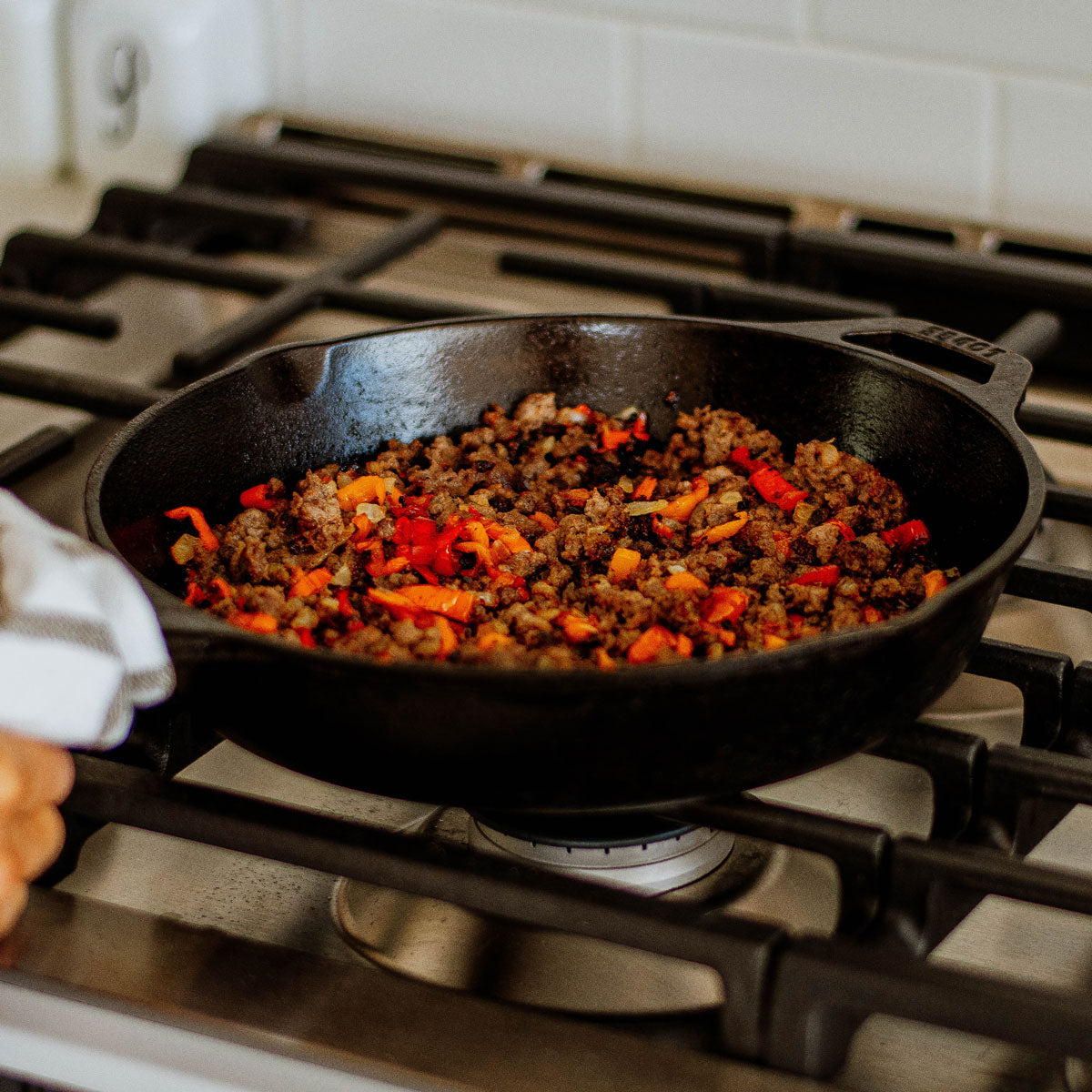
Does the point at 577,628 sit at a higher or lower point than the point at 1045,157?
lower

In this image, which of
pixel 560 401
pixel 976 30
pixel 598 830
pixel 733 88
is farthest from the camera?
pixel 733 88

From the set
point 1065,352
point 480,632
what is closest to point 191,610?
point 480,632

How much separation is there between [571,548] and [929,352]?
235mm

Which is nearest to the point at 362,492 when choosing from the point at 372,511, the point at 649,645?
the point at 372,511

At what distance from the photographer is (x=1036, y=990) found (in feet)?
1.54

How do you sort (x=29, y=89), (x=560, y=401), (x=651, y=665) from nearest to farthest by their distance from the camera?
1. (x=651, y=665)
2. (x=560, y=401)
3. (x=29, y=89)

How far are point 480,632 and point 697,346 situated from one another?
0.26m

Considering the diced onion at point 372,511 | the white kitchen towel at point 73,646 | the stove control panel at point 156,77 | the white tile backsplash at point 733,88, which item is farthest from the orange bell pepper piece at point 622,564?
the stove control panel at point 156,77

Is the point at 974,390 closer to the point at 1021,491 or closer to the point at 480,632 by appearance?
the point at 1021,491

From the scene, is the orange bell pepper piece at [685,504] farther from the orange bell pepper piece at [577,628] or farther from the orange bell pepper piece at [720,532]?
the orange bell pepper piece at [577,628]

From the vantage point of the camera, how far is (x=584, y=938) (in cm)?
56

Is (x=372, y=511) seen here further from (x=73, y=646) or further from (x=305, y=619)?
(x=73, y=646)

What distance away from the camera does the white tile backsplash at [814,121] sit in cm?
112

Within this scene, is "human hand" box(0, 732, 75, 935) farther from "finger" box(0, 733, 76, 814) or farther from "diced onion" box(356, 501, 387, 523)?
"diced onion" box(356, 501, 387, 523)
